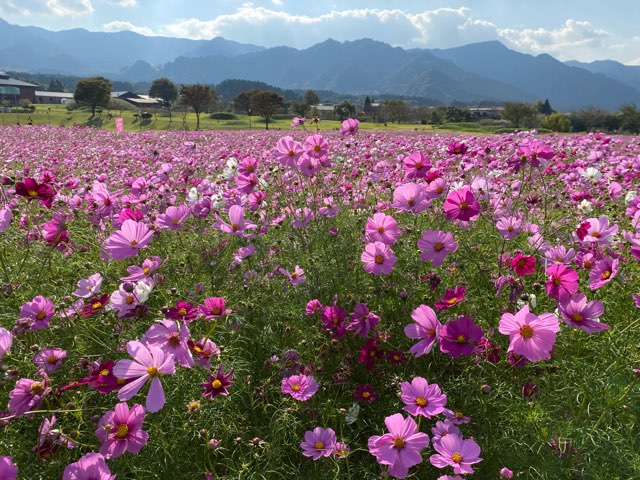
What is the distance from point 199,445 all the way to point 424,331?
1.00m

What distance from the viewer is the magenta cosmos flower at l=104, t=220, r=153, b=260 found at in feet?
5.65

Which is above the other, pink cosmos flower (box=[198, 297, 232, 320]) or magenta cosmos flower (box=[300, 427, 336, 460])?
pink cosmos flower (box=[198, 297, 232, 320])

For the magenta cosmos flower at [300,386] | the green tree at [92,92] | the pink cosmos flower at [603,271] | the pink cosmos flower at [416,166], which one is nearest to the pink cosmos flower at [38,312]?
the magenta cosmos flower at [300,386]

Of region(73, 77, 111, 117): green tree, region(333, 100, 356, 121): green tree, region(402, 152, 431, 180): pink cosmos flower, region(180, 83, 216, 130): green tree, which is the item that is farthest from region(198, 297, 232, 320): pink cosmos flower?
region(73, 77, 111, 117): green tree

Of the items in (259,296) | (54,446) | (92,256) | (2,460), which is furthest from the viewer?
(92,256)

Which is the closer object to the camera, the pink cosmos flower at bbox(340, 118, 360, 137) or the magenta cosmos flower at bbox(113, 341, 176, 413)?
the magenta cosmos flower at bbox(113, 341, 176, 413)

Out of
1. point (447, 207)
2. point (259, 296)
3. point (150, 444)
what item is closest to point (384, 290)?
point (447, 207)

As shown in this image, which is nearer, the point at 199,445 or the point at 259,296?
the point at 199,445

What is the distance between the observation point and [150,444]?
1.57 metres

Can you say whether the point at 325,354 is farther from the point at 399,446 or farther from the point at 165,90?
the point at 165,90

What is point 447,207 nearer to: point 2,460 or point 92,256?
point 2,460

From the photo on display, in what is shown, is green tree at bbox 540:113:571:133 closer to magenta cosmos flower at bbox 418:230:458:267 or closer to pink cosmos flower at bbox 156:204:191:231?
magenta cosmos flower at bbox 418:230:458:267

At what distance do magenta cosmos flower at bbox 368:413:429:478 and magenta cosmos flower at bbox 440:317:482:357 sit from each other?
11.5 inches

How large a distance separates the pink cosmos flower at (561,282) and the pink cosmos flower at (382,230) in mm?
669
